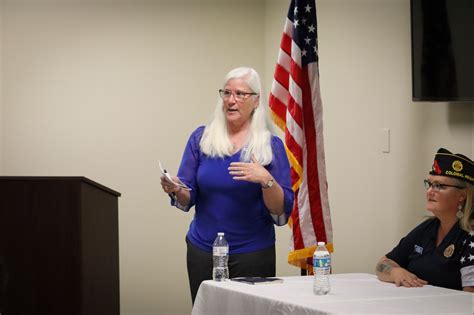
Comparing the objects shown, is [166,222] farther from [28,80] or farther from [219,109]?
[219,109]

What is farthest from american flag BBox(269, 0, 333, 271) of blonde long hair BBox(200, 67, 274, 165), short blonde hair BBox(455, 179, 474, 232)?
short blonde hair BBox(455, 179, 474, 232)

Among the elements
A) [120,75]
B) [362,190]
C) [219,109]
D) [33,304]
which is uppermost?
[120,75]

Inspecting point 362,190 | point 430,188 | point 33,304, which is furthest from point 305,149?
point 33,304

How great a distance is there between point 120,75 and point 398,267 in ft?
12.4

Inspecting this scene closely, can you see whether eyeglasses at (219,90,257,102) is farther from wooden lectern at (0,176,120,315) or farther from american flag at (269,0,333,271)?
american flag at (269,0,333,271)

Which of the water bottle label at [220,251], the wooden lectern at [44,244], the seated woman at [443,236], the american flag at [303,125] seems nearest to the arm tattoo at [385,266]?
the seated woman at [443,236]

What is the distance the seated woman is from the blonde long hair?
0.71 metres

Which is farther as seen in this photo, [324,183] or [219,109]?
[324,183]

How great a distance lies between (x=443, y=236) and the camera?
11.3 ft

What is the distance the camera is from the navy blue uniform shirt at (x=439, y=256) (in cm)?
326

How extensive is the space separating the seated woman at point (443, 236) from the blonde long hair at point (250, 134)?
0.71 meters

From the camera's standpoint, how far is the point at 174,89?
6.76m

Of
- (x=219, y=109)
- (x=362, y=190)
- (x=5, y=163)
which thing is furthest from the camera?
(x=5, y=163)

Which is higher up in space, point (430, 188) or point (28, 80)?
point (28, 80)
